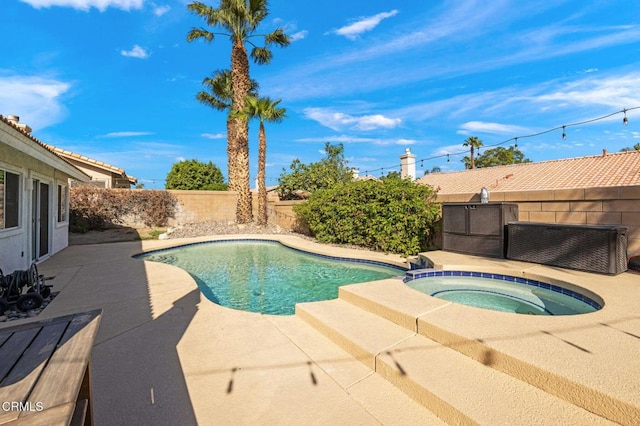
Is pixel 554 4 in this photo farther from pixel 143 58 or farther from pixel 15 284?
pixel 143 58

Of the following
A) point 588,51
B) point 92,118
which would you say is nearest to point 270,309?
point 588,51

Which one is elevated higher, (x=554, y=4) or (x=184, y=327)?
(x=554, y=4)

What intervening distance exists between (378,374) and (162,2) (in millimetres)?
15408

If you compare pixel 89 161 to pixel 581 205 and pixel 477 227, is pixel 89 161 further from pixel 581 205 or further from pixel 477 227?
pixel 581 205

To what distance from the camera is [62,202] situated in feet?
31.1

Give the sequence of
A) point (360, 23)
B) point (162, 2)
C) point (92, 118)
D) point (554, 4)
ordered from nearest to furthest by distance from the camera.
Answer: point (554, 4) → point (162, 2) → point (360, 23) → point (92, 118)

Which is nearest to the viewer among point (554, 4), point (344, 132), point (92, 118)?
point (554, 4)

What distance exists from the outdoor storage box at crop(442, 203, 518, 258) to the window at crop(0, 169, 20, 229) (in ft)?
28.0

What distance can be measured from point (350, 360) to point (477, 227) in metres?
4.45

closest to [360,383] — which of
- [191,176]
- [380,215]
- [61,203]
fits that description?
[380,215]

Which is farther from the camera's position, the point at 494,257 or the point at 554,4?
the point at 554,4

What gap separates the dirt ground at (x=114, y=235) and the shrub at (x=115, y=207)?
0.66 metres

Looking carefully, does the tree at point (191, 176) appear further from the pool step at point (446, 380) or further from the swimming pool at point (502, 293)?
the pool step at point (446, 380)

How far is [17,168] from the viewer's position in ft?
18.6
